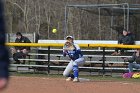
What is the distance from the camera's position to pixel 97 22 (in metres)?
24.5

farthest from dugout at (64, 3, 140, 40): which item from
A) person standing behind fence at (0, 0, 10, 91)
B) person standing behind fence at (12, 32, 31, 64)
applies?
person standing behind fence at (0, 0, 10, 91)

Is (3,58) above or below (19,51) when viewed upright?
above

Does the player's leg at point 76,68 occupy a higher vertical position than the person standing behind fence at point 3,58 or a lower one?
lower

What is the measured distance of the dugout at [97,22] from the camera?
21.6 metres

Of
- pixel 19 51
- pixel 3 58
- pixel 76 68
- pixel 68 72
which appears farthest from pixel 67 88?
pixel 3 58

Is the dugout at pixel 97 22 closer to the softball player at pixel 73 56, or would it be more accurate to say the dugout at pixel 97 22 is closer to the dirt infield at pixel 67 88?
the softball player at pixel 73 56

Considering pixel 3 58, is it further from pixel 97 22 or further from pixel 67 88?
pixel 97 22

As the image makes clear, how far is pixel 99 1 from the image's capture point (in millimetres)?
25750

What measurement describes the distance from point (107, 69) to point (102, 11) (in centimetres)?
693

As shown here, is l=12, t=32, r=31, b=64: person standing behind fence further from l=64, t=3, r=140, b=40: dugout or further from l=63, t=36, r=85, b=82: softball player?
l=64, t=3, r=140, b=40: dugout

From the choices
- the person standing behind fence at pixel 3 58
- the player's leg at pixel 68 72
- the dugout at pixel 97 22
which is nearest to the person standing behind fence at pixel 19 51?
the player's leg at pixel 68 72

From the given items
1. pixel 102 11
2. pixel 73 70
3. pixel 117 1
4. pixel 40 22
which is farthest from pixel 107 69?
pixel 40 22

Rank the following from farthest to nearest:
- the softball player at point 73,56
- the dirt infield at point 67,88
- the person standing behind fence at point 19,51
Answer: the person standing behind fence at point 19,51, the softball player at point 73,56, the dirt infield at point 67,88

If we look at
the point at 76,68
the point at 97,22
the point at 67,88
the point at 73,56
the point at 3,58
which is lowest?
the point at 67,88
